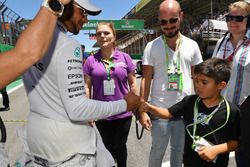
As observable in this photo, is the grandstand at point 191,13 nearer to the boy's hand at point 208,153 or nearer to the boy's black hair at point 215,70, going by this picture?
the boy's black hair at point 215,70

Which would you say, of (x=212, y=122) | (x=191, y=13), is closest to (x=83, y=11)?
(x=212, y=122)

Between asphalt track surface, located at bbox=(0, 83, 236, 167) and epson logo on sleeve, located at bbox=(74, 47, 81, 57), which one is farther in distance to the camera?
asphalt track surface, located at bbox=(0, 83, 236, 167)

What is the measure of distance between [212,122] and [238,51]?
866 mm

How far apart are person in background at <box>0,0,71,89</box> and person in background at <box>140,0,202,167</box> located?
1.57 m

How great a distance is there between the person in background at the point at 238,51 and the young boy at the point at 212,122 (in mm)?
428

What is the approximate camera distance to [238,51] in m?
2.54

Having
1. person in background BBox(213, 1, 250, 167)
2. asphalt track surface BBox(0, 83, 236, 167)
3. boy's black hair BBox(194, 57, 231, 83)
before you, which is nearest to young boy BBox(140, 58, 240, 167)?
boy's black hair BBox(194, 57, 231, 83)

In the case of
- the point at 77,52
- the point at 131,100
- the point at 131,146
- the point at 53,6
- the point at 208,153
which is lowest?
the point at 131,146

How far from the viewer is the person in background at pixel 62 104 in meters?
1.43

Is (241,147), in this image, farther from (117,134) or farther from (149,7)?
(149,7)

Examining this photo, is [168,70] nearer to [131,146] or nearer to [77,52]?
[77,52]

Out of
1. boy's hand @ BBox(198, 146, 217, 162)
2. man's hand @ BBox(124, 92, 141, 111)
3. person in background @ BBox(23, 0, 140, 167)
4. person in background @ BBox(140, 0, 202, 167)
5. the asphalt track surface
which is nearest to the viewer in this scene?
person in background @ BBox(23, 0, 140, 167)

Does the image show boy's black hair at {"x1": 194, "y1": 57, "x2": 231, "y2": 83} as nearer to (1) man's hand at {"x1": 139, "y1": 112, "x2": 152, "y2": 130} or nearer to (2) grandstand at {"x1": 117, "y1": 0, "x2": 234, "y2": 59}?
(1) man's hand at {"x1": 139, "y1": 112, "x2": 152, "y2": 130}

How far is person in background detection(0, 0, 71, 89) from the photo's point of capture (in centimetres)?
110
